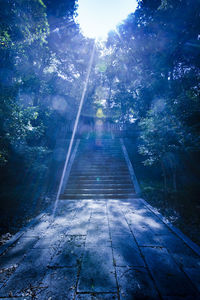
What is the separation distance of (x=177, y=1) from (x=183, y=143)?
37.4 feet

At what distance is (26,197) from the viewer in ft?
21.0

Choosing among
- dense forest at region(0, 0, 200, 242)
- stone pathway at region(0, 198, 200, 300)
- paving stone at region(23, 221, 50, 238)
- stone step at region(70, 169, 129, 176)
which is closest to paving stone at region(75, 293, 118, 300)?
stone pathway at region(0, 198, 200, 300)

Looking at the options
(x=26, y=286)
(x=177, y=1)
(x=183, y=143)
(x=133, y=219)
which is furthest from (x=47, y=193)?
(x=177, y=1)

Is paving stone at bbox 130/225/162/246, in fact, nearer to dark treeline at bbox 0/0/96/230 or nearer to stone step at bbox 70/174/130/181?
dark treeline at bbox 0/0/96/230

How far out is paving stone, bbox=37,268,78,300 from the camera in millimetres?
2013

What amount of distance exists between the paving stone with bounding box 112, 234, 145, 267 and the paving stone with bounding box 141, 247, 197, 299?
0.18 meters

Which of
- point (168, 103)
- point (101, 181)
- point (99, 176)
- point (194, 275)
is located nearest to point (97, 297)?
point (194, 275)

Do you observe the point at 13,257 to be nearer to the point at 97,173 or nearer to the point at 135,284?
the point at 135,284

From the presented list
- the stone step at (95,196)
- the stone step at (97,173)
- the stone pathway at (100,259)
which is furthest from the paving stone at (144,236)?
the stone step at (97,173)

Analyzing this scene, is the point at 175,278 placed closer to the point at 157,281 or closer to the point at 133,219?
the point at 157,281

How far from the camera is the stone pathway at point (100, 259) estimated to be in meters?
2.08

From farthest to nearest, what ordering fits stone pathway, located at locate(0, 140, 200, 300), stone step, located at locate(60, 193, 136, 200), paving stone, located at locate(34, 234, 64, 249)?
stone step, located at locate(60, 193, 136, 200), paving stone, located at locate(34, 234, 64, 249), stone pathway, located at locate(0, 140, 200, 300)

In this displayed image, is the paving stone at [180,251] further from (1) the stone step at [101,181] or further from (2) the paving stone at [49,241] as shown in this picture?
(1) the stone step at [101,181]

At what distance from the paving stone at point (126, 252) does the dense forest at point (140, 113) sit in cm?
183
